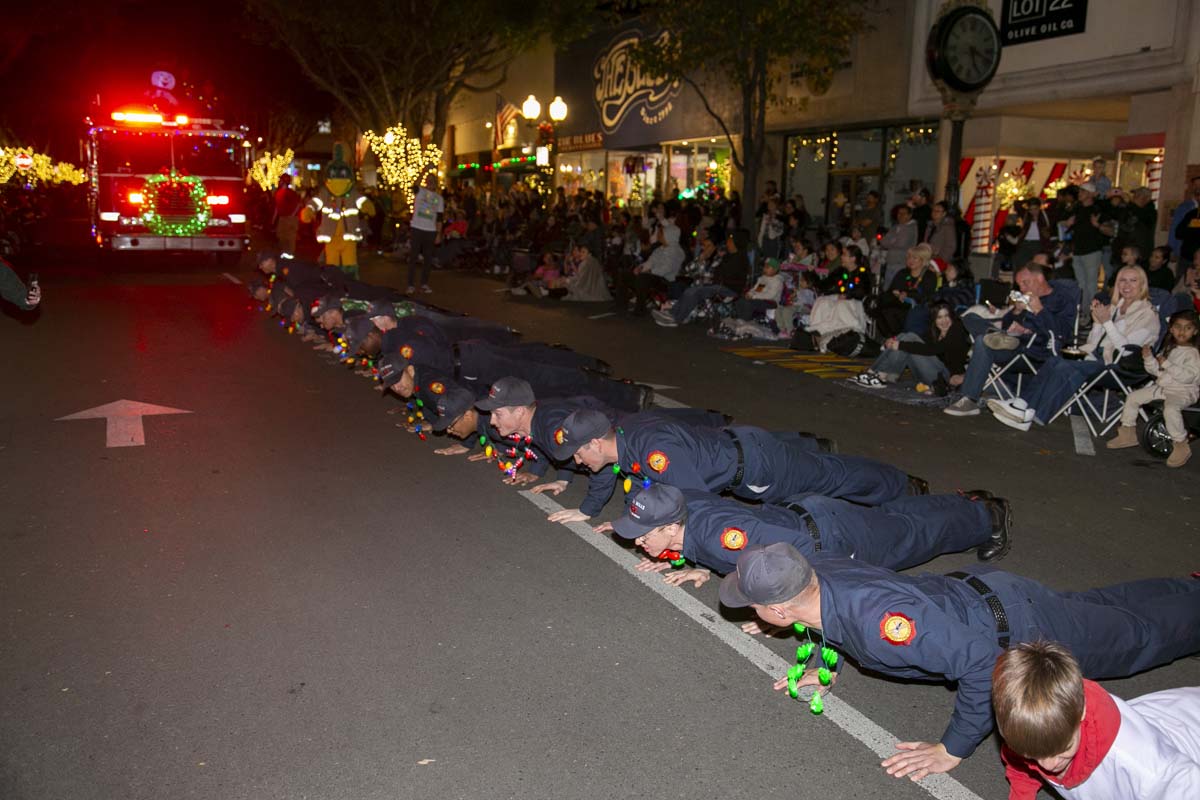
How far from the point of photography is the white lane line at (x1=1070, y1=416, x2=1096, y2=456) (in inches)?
327

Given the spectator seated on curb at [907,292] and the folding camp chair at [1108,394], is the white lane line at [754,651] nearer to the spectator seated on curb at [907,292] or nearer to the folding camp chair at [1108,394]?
the folding camp chair at [1108,394]

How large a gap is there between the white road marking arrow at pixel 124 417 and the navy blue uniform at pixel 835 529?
557 centimetres

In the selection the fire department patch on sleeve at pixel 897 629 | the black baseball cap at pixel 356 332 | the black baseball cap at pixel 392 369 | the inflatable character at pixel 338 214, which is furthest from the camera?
the inflatable character at pixel 338 214

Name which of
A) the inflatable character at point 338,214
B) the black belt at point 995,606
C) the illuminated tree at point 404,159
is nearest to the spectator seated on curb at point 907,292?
the black belt at point 995,606

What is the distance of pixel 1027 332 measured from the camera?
32.1 ft

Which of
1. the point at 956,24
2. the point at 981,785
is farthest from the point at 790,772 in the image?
the point at 956,24

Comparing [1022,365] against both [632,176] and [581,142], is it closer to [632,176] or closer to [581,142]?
[632,176]

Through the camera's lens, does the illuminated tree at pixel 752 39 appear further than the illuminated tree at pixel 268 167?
No

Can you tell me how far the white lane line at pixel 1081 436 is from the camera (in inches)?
327

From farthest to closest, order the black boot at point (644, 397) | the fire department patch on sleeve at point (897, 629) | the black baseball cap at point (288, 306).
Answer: the black baseball cap at point (288, 306)
the black boot at point (644, 397)
the fire department patch on sleeve at point (897, 629)

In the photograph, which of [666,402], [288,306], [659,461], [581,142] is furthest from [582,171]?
[659,461]

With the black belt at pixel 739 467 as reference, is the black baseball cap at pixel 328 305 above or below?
above

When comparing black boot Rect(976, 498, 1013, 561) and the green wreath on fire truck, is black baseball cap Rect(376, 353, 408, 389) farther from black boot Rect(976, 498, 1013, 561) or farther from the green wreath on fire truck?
the green wreath on fire truck

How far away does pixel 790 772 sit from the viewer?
3719 mm
